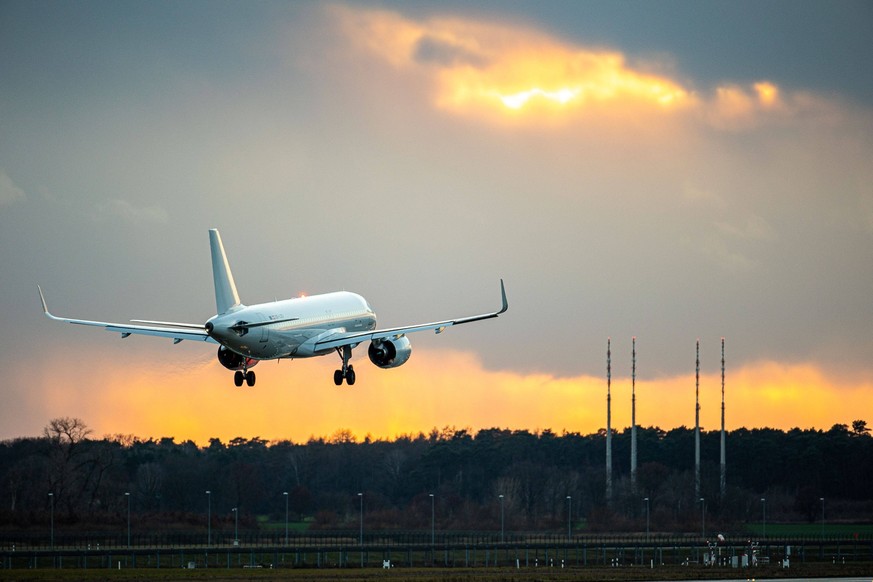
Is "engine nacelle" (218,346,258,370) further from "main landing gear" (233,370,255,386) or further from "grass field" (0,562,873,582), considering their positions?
"grass field" (0,562,873,582)

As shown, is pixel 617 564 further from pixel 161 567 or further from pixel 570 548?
pixel 161 567

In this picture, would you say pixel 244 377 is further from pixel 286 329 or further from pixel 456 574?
pixel 456 574

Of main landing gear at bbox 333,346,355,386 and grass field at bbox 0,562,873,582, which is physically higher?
main landing gear at bbox 333,346,355,386

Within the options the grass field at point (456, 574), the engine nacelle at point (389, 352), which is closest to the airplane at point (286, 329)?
the engine nacelle at point (389, 352)

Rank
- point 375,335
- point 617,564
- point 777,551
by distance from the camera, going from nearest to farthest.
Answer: point 375,335
point 617,564
point 777,551

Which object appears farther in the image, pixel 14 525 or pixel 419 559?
pixel 14 525

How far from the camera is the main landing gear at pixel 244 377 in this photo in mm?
107625

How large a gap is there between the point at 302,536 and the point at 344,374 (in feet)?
283

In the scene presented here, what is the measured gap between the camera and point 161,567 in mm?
143375

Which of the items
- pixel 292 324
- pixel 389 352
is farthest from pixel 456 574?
pixel 292 324

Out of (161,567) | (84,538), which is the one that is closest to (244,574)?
(161,567)

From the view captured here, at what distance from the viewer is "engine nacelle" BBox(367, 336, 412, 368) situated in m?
115

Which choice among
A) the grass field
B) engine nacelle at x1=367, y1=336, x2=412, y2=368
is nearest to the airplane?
engine nacelle at x1=367, y1=336, x2=412, y2=368

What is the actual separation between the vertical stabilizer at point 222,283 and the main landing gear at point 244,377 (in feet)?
16.9
